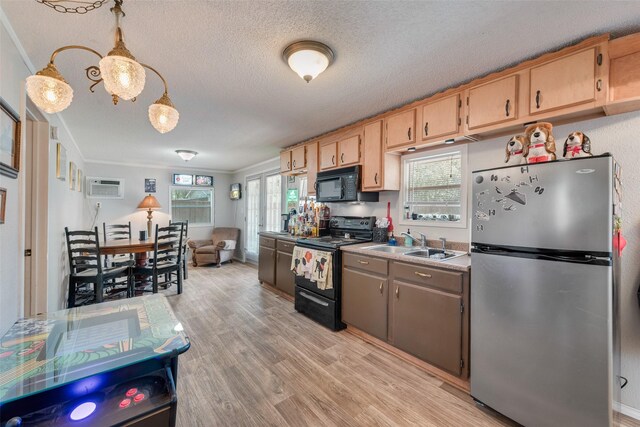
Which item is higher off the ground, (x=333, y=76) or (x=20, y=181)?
(x=333, y=76)

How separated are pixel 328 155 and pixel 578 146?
2.48m

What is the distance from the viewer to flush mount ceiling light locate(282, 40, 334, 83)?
5.70 feet

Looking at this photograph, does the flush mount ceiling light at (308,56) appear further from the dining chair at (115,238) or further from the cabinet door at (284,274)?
the dining chair at (115,238)

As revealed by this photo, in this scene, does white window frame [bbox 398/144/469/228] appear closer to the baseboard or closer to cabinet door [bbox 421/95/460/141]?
cabinet door [bbox 421/95/460/141]

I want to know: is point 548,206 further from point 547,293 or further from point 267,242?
point 267,242

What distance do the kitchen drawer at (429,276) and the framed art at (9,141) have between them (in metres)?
2.65

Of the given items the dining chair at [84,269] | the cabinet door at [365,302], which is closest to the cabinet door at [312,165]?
the cabinet door at [365,302]

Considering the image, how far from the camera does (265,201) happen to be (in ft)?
19.2

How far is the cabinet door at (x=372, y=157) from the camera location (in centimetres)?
298

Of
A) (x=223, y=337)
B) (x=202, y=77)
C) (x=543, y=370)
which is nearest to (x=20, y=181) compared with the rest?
(x=202, y=77)

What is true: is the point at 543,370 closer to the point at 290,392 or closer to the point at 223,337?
the point at 290,392

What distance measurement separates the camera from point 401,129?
2.74 m

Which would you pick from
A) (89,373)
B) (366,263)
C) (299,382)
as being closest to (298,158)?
(366,263)

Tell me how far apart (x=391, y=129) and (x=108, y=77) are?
7.82 ft
